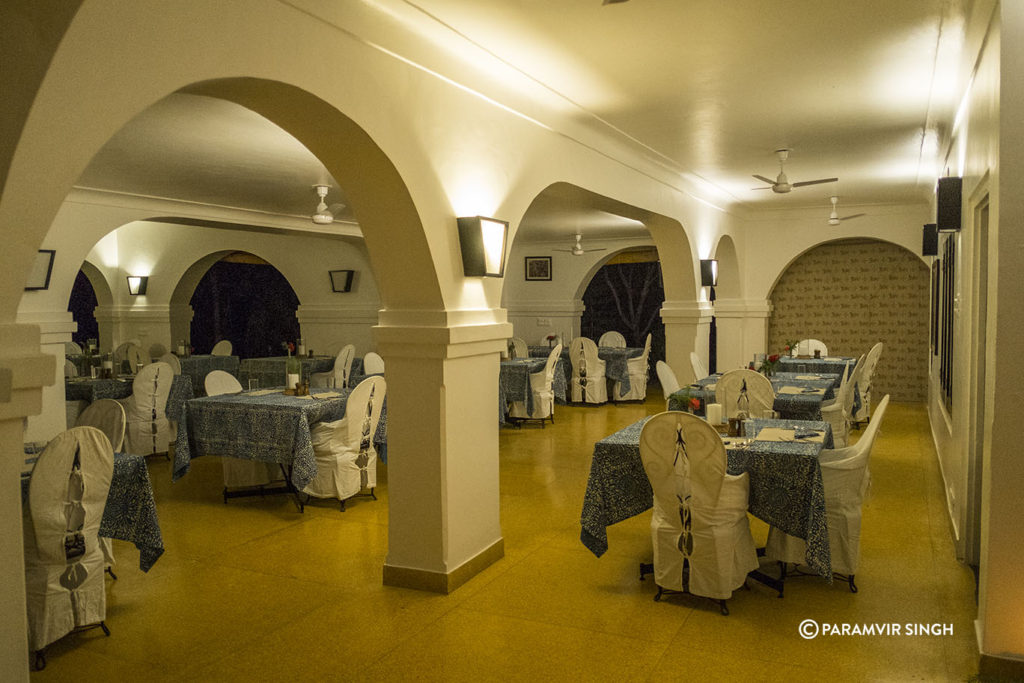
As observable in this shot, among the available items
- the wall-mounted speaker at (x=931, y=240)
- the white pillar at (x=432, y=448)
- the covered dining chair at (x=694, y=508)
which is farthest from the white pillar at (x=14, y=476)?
the wall-mounted speaker at (x=931, y=240)

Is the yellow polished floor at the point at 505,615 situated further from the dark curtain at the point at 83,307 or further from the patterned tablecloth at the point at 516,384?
the dark curtain at the point at 83,307

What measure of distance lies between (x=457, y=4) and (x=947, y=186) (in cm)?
300

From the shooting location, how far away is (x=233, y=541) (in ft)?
14.7

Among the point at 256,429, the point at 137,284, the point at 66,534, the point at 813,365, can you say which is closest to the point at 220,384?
the point at 256,429

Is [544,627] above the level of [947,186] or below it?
below

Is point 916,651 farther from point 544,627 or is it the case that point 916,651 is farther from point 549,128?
→ point 549,128

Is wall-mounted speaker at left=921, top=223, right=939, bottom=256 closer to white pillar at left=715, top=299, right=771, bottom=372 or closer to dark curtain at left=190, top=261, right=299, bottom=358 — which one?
white pillar at left=715, top=299, right=771, bottom=372

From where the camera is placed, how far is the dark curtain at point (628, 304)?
12.6 metres

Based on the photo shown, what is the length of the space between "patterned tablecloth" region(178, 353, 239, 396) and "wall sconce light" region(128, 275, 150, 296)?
4.00 ft

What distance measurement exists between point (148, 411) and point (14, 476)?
5.39m

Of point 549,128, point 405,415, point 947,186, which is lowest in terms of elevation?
point 405,415

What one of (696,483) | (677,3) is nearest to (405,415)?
(696,483)

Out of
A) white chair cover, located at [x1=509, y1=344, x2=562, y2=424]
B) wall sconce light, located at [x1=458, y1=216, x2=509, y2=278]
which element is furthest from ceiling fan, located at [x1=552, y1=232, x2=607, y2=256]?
wall sconce light, located at [x1=458, y1=216, x2=509, y2=278]

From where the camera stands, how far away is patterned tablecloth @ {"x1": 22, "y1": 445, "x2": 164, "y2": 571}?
352cm
